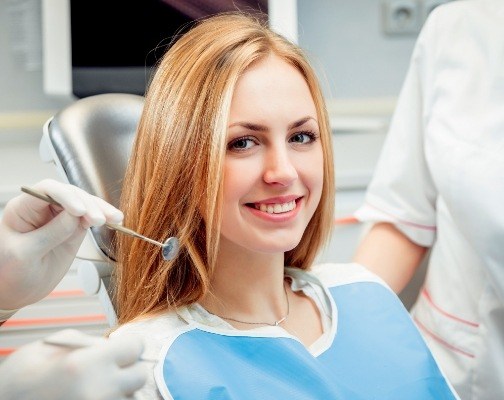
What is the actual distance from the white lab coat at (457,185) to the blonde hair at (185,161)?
1.26 feet

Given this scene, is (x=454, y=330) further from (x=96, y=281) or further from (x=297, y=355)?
(x=96, y=281)

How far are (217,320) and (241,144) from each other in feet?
0.88

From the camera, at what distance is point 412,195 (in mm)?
1574

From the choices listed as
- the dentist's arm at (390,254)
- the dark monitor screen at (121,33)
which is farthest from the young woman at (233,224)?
the dark monitor screen at (121,33)

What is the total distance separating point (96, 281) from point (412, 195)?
2.22 ft

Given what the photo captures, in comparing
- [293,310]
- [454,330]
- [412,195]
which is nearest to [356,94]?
[412,195]

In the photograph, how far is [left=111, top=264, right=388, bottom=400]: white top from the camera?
103 centimetres

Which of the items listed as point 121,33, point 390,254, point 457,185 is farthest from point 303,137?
point 121,33

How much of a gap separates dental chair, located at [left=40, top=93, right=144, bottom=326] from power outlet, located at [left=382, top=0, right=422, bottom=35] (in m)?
0.98

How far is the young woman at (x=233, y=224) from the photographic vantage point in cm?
105

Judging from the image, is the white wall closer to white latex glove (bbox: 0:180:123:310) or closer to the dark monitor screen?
the dark monitor screen

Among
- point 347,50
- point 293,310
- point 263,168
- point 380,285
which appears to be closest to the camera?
point 263,168

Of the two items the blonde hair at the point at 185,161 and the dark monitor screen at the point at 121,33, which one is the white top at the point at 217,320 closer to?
the blonde hair at the point at 185,161

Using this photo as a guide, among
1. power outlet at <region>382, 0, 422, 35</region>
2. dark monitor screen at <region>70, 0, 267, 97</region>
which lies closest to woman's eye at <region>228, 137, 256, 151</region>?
dark monitor screen at <region>70, 0, 267, 97</region>
